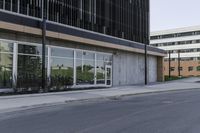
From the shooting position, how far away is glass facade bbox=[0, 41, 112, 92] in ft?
79.1

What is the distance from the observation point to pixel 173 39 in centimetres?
10638

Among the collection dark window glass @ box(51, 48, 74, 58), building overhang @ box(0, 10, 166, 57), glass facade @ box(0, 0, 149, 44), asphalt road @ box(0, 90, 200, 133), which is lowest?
asphalt road @ box(0, 90, 200, 133)

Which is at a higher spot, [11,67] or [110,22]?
[110,22]

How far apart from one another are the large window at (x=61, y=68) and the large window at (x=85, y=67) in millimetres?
1083

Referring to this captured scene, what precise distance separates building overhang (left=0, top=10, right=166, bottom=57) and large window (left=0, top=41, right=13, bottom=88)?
1542mm

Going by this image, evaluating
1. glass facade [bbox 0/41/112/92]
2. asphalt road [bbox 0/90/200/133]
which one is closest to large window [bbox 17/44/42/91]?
glass facade [bbox 0/41/112/92]

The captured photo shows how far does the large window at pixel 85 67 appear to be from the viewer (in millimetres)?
31906

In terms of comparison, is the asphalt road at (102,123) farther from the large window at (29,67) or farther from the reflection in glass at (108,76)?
the reflection in glass at (108,76)

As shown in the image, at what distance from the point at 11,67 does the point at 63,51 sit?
6.50 meters

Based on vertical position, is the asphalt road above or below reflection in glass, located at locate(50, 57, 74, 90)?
below

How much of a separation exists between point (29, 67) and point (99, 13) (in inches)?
566

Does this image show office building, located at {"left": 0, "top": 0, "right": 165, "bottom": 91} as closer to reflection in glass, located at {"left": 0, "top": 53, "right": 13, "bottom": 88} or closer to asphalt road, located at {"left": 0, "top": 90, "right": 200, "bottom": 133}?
reflection in glass, located at {"left": 0, "top": 53, "right": 13, "bottom": 88}

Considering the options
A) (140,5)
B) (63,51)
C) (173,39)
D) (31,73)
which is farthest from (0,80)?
(173,39)

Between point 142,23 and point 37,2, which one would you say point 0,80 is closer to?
point 37,2
